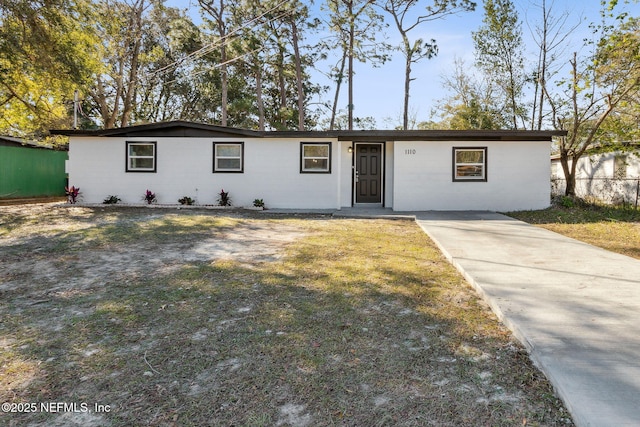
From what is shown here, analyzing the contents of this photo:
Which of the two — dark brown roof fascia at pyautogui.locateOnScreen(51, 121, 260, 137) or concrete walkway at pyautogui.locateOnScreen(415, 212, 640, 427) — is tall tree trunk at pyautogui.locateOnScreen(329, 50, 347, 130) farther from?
concrete walkway at pyautogui.locateOnScreen(415, 212, 640, 427)

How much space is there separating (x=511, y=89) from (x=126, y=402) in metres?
18.8

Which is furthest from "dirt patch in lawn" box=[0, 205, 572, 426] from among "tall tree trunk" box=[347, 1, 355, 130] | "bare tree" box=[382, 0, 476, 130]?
"bare tree" box=[382, 0, 476, 130]

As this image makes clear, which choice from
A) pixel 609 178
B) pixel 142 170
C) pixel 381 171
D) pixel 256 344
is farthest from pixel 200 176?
pixel 609 178

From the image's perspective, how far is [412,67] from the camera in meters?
20.3

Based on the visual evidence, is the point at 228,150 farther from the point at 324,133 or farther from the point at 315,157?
the point at 324,133

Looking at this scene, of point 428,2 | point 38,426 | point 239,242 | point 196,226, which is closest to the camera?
point 38,426

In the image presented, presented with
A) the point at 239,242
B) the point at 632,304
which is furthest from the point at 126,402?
the point at 239,242

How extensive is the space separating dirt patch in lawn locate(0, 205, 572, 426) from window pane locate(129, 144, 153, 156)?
7202 mm

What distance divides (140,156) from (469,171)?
33.6 feet

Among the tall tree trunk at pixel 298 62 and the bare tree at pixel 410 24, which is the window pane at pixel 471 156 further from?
the tall tree trunk at pixel 298 62

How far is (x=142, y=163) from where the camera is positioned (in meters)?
12.2

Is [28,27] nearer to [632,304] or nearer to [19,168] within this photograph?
[19,168]

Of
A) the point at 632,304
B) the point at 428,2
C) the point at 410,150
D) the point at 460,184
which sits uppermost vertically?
the point at 428,2

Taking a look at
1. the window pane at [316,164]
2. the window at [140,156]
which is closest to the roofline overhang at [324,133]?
the window at [140,156]
